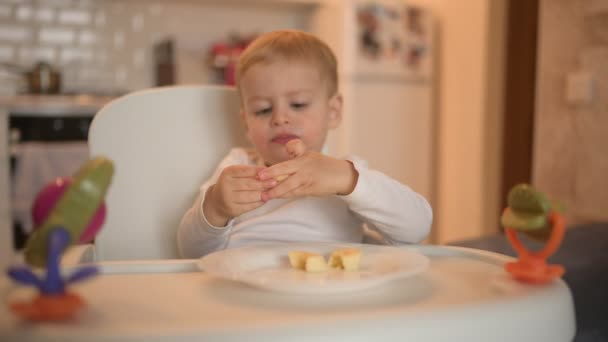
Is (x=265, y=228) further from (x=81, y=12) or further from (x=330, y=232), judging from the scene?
(x=81, y=12)

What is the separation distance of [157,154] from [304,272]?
0.50 meters

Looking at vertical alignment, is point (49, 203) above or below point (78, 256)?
above

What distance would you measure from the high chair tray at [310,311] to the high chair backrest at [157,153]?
37 centimetres

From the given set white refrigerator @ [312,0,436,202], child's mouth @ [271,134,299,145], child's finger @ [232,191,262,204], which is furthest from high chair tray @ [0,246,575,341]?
white refrigerator @ [312,0,436,202]

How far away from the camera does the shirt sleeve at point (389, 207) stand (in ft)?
2.47

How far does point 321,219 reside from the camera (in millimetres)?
976

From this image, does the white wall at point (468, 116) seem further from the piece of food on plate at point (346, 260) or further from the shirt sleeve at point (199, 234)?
the piece of food on plate at point (346, 260)

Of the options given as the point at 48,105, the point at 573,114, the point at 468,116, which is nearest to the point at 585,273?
the point at 573,114

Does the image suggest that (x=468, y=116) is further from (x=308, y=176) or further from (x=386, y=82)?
(x=308, y=176)

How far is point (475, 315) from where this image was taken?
0.45 metres

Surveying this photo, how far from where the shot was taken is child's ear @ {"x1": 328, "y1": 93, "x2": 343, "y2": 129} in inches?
40.6

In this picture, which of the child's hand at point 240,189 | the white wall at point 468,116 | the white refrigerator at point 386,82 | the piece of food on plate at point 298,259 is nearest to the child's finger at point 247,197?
the child's hand at point 240,189

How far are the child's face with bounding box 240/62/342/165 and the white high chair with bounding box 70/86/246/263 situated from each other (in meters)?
0.14

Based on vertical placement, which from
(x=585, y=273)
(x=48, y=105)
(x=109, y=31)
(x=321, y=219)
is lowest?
(x=585, y=273)
